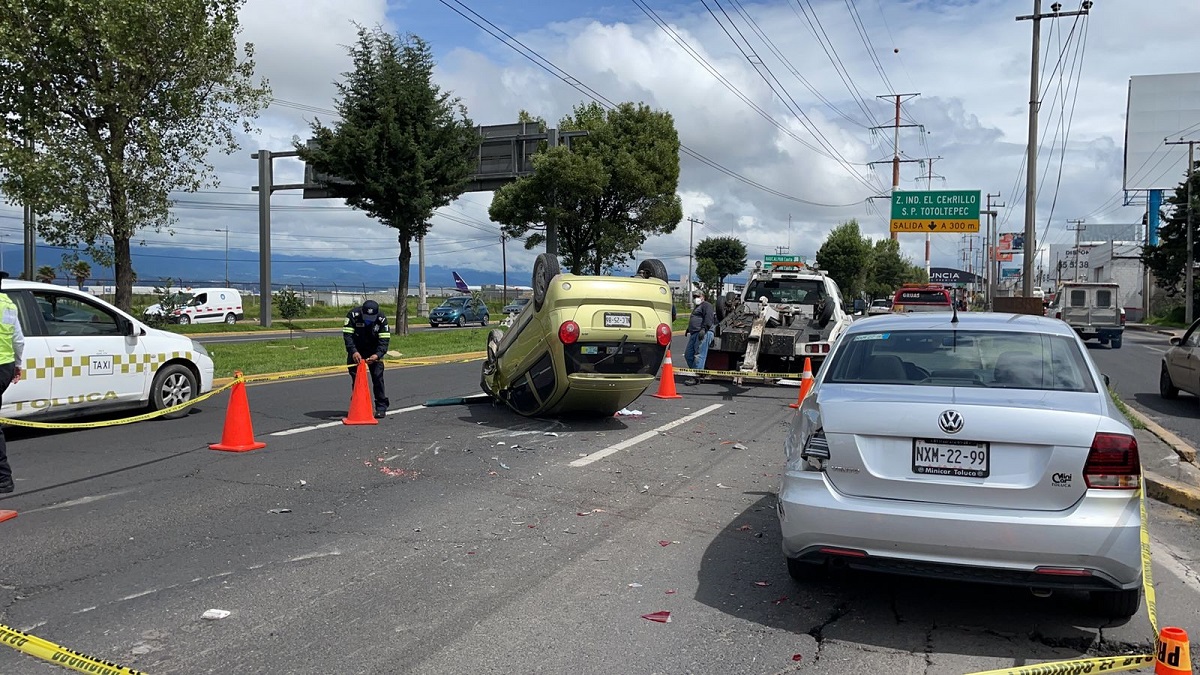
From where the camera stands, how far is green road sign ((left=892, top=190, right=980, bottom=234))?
4053cm

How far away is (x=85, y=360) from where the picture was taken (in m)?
9.76

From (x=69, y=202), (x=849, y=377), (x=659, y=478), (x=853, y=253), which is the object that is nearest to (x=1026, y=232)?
(x=659, y=478)

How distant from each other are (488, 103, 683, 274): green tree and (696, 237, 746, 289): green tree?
60.0 m

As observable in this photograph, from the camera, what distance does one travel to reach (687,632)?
4.41m

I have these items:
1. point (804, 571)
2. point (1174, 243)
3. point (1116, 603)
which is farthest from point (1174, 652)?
point (1174, 243)

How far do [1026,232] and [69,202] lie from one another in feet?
70.5

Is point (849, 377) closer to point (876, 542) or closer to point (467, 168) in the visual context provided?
point (876, 542)

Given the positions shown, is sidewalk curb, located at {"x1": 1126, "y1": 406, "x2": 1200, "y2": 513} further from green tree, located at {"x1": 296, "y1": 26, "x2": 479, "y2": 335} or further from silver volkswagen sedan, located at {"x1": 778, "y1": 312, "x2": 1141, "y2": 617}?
green tree, located at {"x1": 296, "y1": 26, "x2": 479, "y2": 335}

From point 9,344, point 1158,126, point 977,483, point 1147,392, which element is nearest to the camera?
point 977,483

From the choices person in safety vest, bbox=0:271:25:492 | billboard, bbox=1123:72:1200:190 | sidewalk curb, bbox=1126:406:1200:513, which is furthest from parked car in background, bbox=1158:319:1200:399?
billboard, bbox=1123:72:1200:190

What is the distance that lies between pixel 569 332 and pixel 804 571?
195 inches

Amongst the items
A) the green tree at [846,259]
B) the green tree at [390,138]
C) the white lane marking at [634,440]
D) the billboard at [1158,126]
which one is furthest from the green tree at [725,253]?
the white lane marking at [634,440]

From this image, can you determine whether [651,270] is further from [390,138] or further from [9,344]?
[390,138]

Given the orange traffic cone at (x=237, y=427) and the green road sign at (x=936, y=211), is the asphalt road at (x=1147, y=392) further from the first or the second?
the green road sign at (x=936, y=211)
